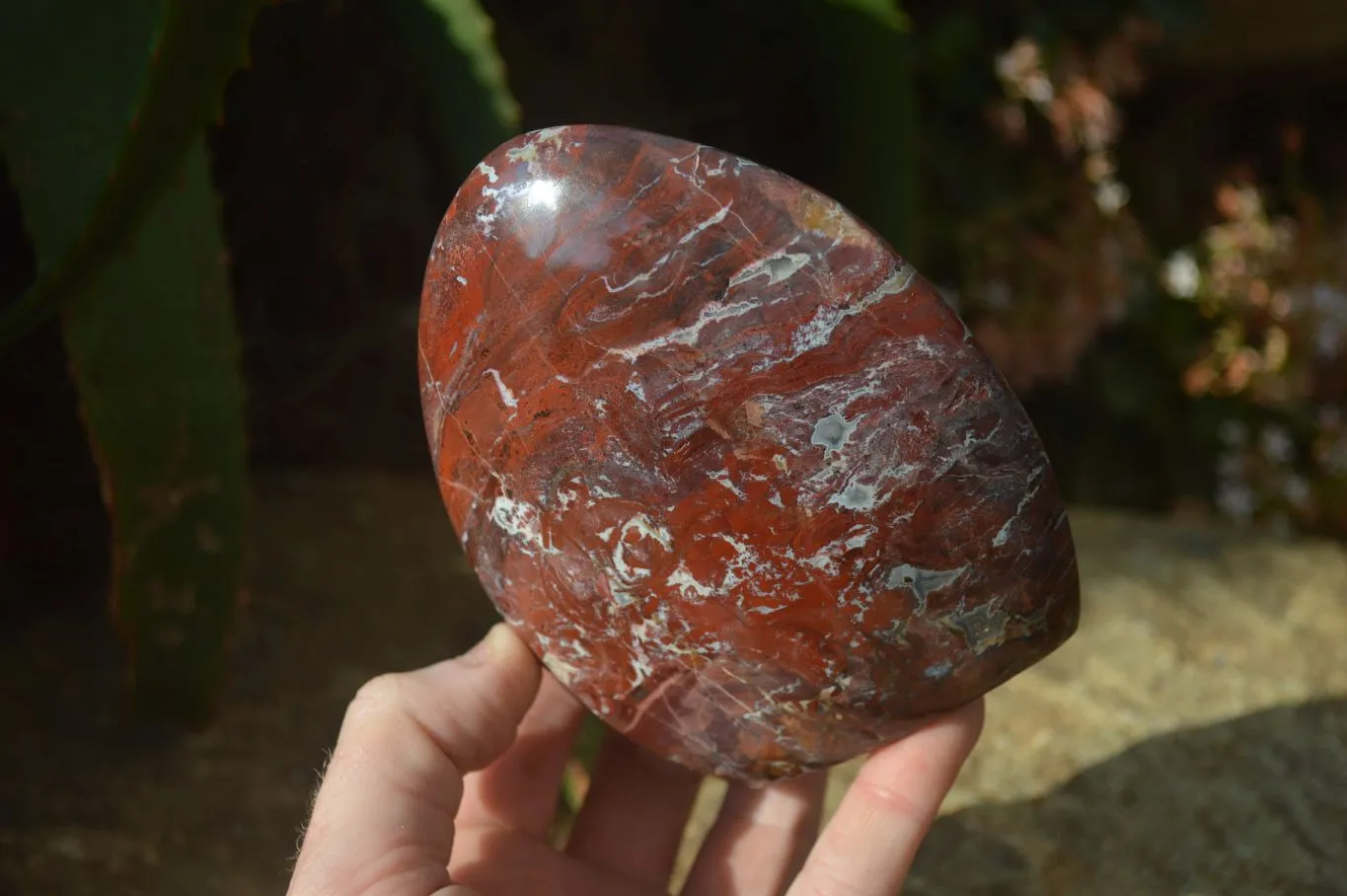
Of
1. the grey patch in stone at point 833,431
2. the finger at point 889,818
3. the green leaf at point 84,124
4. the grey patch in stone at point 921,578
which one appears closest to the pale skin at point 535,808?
the finger at point 889,818

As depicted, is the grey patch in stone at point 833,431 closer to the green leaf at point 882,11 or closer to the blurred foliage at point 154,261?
the blurred foliage at point 154,261

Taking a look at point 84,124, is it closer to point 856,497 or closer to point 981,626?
point 856,497

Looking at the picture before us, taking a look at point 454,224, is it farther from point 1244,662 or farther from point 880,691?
point 1244,662

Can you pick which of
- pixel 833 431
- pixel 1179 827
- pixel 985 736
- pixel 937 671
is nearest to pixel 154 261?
pixel 833 431

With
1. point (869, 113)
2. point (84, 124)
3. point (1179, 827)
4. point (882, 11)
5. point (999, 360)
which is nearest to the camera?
point (84, 124)

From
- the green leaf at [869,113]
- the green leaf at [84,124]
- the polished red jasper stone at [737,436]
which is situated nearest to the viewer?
the polished red jasper stone at [737,436]

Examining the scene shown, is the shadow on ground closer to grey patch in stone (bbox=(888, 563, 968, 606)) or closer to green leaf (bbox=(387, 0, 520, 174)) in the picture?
grey patch in stone (bbox=(888, 563, 968, 606))
